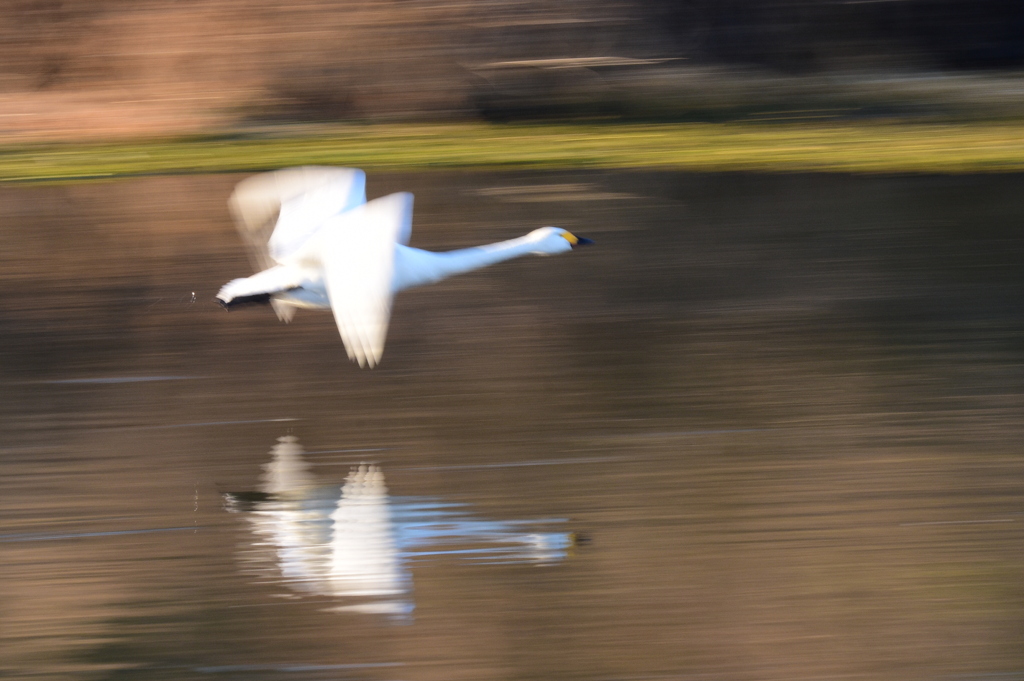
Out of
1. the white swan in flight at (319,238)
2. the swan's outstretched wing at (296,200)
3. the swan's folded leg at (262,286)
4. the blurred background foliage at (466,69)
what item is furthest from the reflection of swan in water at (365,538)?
the blurred background foliage at (466,69)

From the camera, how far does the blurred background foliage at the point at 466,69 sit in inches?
649

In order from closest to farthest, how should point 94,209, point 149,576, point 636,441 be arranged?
point 149,576 → point 636,441 → point 94,209

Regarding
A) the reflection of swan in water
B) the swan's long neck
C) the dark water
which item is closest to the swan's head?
the swan's long neck

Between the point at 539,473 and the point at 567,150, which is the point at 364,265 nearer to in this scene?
the point at 539,473

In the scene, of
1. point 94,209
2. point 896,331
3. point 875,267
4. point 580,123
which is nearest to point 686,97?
point 580,123

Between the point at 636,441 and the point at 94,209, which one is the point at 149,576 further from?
the point at 94,209

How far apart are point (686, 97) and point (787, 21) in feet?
6.00

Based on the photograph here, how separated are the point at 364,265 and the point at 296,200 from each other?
1.30 metres

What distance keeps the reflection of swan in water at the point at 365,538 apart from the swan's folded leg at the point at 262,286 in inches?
50.3

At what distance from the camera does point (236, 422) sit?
19.3ft

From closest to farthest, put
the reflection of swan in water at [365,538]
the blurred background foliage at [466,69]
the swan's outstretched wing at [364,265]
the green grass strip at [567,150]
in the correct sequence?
the reflection of swan in water at [365,538] < the swan's outstretched wing at [364,265] < the green grass strip at [567,150] < the blurred background foliage at [466,69]

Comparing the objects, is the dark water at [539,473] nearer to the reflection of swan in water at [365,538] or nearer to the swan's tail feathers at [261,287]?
the reflection of swan in water at [365,538]

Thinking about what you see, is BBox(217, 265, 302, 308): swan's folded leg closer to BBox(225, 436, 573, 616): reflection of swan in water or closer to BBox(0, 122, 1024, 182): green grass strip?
BBox(225, 436, 573, 616): reflection of swan in water

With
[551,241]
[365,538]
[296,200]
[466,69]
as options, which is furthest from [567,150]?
[365,538]
